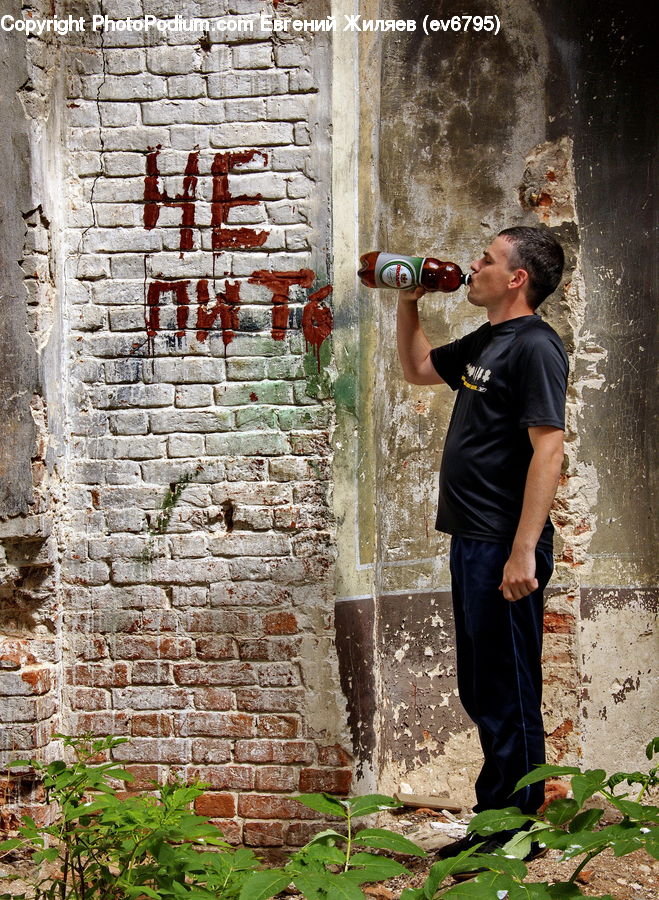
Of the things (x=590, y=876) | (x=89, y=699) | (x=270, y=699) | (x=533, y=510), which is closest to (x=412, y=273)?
(x=533, y=510)

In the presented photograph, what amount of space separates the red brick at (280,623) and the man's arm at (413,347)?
87 cm

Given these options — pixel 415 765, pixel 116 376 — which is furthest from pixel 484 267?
pixel 415 765

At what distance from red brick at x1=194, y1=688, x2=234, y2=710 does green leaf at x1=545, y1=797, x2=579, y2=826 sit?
1438 mm

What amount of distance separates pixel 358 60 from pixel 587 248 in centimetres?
107

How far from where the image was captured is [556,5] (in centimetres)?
321

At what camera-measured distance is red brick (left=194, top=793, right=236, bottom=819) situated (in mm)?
2793

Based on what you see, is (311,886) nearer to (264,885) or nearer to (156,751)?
(264,885)

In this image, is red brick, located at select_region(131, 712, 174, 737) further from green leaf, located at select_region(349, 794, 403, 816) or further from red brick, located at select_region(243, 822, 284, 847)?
green leaf, located at select_region(349, 794, 403, 816)

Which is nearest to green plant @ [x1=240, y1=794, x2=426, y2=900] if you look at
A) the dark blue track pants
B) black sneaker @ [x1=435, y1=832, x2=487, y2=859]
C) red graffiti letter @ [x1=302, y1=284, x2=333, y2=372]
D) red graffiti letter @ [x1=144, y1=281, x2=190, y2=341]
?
the dark blue track pants

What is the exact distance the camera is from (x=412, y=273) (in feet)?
8.32

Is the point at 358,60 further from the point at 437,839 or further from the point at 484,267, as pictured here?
the point at 437,839

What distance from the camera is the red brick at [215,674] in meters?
2.82

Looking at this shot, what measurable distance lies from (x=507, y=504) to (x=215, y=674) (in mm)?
1152

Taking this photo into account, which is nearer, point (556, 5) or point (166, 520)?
point (166, 520)
